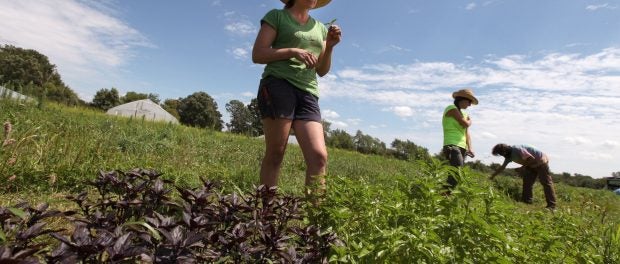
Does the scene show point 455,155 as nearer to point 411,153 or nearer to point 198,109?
point 411,153

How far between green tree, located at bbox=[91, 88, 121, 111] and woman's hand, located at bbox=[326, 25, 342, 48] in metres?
76.0

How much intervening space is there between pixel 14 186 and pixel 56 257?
3210 millimetres

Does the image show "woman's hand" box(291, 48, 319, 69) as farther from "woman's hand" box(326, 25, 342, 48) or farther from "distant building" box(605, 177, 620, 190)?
"distant building" box(605, 177, 620, 190)

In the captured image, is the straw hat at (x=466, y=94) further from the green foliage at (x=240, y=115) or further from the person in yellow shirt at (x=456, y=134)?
the green foliage at (x=240, y=115)

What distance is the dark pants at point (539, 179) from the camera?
28.7 feet

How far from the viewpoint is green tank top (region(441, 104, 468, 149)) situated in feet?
22.1

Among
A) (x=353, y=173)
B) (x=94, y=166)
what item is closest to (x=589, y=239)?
(x=94, y=166)

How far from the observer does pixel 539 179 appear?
891 cm

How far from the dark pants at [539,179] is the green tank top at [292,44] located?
7.41 metres

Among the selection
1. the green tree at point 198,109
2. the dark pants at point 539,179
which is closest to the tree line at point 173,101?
the green tree at point 198,109

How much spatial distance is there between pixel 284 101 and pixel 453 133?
443 centimetres

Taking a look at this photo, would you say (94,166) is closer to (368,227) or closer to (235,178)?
(235,178)

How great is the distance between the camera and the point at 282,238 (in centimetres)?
174

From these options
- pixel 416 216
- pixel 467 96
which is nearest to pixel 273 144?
pixel 416 216
